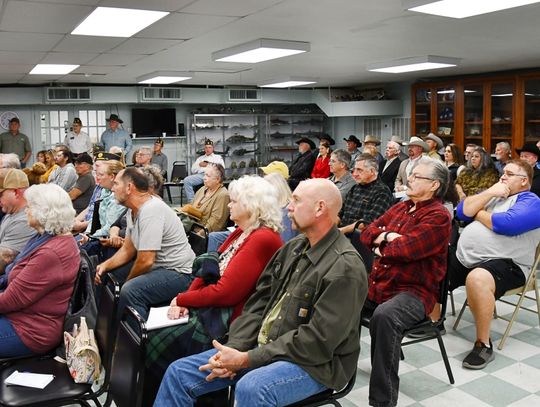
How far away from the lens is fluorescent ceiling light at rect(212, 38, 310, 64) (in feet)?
18.8

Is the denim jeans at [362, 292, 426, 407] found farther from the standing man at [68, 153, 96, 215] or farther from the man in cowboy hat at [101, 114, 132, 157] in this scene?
the man in cowboy hat at [101, 114, 132, 157]

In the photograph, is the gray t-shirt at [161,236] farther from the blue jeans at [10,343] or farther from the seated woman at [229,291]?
Answer: the blue jeans at [10,343]

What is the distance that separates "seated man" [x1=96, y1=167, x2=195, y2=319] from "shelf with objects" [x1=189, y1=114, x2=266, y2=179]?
9.09m

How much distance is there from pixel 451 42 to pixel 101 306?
204 inches


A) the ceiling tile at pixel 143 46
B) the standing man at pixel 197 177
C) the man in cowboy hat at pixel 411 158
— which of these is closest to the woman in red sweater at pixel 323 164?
the man in cowboy hat at pixel 411 158

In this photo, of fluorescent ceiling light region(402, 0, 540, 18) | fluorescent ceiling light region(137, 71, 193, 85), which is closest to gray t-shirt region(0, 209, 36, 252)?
fluorescent ceiling light region(402, 0, 540, 18)

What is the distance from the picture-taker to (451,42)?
6.18 m

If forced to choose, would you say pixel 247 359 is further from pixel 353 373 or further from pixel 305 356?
pixel 353 373

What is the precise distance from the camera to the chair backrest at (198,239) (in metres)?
3.92

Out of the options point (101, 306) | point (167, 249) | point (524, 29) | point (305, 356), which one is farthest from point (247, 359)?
point (524, 29)

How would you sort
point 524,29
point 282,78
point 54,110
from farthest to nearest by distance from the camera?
point 54,110, point 282,78, point 524,29

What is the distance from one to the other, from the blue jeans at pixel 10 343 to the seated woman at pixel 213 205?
253 centimetres

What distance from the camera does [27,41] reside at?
18.1 feet

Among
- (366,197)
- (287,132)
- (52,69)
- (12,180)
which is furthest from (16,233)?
(287,132)
